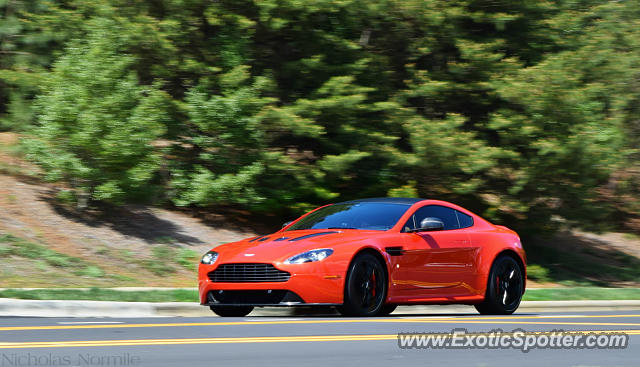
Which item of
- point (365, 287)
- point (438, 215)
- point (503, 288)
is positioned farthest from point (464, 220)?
point (365, 287)

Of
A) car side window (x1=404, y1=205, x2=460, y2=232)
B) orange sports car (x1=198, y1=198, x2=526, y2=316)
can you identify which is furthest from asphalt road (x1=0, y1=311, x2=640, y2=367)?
car side window (x1=404, y1=205, x2=460, y2=232)

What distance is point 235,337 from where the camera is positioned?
25.2ft

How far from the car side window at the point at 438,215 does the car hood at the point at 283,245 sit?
2.39 ft

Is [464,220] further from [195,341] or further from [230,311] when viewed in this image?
[195,341]

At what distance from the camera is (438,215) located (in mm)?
11344

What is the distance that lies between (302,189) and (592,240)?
35.8 feet

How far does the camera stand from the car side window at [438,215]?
35.9ft

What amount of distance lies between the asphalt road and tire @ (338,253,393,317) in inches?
9.1

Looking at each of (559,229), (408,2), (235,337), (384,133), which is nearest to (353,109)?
(384,133)

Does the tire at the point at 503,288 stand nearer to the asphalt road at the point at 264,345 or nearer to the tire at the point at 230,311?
the asphalt road at the point at 264,345

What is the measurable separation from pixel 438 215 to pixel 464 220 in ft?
1.41

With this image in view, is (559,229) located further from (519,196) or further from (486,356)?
(486,356)

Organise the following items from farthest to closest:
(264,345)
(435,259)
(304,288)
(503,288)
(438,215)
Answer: (503,288) → (438,215) → (435,259) → (304,288) → (264,345)

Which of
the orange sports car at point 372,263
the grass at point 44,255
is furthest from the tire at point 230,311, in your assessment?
the grass at point 44,255
